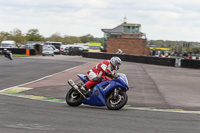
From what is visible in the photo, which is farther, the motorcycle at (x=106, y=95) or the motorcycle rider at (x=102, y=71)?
the motorcycle rider at (x=102, y=71)

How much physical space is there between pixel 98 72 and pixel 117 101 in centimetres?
101

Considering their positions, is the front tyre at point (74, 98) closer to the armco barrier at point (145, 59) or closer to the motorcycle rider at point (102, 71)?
the motorcycle rider at point (102, 71)

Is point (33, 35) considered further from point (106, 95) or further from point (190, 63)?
point (106, 95)

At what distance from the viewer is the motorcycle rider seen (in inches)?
389

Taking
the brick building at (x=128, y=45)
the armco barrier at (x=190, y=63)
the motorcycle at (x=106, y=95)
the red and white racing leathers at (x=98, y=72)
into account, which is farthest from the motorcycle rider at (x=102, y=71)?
the brick building at (x=128, y=45)

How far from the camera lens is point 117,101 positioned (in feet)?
31.9

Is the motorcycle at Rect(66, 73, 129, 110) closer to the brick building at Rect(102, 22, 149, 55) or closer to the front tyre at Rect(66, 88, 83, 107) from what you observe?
the front tyre at Rect(66, 88, 83, 107)

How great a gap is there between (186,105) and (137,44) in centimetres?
6569

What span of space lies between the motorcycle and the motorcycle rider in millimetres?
124

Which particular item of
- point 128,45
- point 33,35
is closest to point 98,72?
point 128,45

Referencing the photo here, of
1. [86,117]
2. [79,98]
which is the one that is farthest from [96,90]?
[86,117]

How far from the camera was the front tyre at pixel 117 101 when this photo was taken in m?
9.60

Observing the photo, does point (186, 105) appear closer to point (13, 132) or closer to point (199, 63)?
point (13, 132)

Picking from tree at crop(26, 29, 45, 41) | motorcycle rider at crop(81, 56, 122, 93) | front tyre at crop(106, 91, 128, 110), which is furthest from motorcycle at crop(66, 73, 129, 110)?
tree at crop(26, 29, 45, 41)
